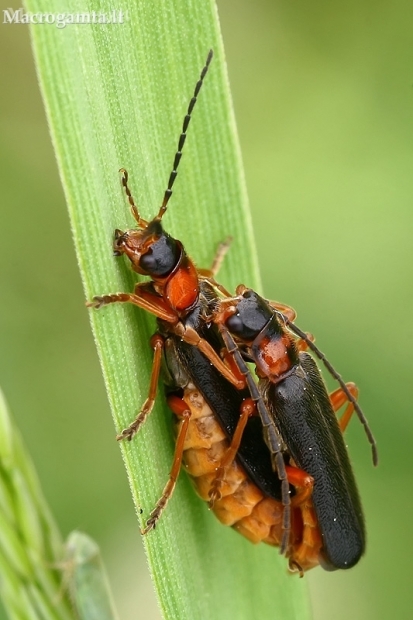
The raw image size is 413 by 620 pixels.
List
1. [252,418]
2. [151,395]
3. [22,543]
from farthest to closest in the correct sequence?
[252,418] < [151,395] < [22,543]

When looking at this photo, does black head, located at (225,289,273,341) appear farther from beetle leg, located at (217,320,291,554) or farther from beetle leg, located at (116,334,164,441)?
beetle leg, located at (116,334,164,441)

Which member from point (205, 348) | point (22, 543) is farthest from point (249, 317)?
point (22, 543)

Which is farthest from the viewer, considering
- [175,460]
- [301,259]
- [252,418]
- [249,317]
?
[301,259]

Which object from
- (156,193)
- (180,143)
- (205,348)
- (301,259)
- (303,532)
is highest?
(180,143)

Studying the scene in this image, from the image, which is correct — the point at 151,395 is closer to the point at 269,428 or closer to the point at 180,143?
the point at 269,428

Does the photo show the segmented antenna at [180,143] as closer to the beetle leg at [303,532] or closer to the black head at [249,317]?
the black head at [249,317]

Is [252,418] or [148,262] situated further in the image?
[252,418]

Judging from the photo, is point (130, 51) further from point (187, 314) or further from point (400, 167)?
point (400, 167)

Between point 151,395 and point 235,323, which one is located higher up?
point 235,323
